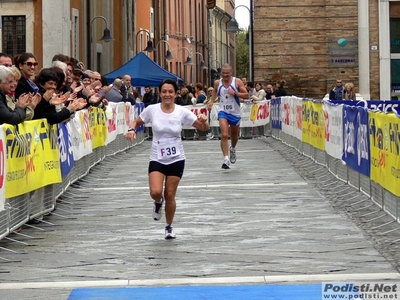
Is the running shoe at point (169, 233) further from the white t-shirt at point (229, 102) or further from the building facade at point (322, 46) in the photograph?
the building facade at point (322, 46)

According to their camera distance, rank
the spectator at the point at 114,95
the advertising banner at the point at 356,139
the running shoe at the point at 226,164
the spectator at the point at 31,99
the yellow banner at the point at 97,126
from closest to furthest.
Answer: the spectator at the point at 31,99 < the advertising banner at the point at 356,139 < the yellow banner at the point at 97,126 < the running shoe at the point at 226,164 < the spectator at the point at 114,95

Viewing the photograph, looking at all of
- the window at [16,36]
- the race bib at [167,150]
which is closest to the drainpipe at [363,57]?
the window at [16,36]

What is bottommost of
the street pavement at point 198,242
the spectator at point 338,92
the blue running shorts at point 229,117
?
the street pavement at point 198,242

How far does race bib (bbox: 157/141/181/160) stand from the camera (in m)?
11.6

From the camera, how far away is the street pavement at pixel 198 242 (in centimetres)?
912

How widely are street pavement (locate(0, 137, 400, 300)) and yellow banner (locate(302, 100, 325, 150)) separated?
169 cm

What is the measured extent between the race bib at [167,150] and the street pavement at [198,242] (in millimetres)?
776

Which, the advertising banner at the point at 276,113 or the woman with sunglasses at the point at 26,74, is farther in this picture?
the advertising banner at the point at 276,113

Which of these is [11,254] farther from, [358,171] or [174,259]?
[358,171]

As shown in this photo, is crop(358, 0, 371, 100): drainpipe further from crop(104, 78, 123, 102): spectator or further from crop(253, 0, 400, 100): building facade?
crop(104, 78, 123, 102): spectator

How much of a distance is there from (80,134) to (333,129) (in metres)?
3.63

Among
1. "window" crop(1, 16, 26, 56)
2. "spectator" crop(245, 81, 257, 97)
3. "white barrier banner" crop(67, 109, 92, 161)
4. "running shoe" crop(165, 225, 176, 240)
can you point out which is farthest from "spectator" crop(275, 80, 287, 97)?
"running shoe" crop(165, 225, 176, 240)

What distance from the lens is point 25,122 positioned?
12.2m

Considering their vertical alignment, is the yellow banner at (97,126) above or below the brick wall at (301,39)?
below
